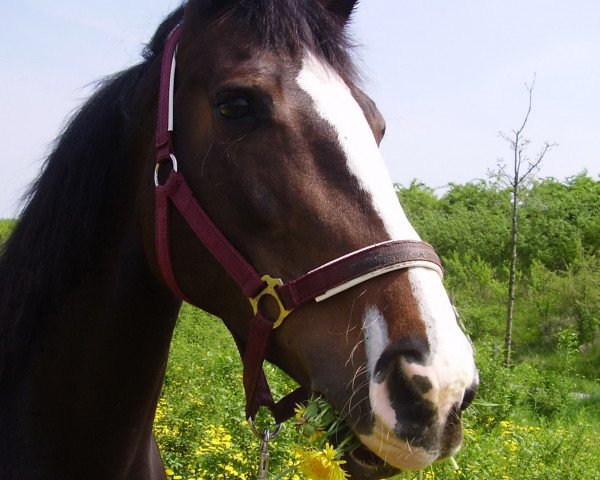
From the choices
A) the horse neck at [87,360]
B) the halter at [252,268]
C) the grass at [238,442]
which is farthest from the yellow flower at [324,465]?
the grass at [238,442]

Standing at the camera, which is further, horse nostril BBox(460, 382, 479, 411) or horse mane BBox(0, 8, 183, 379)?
horse mane BBox(0, 8, 183, 379)

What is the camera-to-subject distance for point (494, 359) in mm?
9180

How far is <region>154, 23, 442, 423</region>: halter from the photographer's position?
4.81 ft

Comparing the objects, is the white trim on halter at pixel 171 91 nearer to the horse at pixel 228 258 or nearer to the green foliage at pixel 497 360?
the horse at pixel 228 258

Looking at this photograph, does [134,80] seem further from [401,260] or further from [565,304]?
[565,304]

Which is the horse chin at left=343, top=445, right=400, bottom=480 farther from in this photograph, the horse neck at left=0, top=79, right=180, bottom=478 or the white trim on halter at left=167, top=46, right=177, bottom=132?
the white trim on halter at left=167, top=46, right=177, bottom=132

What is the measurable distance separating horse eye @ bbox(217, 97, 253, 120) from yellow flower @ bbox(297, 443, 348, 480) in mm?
902

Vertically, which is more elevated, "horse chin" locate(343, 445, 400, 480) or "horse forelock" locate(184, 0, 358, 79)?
"horse forelock" locate(184, 0, 358, 79)

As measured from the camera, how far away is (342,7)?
2256 millimetres

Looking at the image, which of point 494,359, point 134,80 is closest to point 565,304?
point 494,359

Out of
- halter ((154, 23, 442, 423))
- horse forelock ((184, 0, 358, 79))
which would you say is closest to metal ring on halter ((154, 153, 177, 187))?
halter ((154, 23, 442, 423))

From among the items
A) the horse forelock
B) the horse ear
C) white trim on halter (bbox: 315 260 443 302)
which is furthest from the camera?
the horse ear

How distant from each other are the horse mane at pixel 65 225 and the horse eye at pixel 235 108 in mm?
439

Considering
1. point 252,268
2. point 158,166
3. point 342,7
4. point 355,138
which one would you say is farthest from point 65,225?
point 342,7
